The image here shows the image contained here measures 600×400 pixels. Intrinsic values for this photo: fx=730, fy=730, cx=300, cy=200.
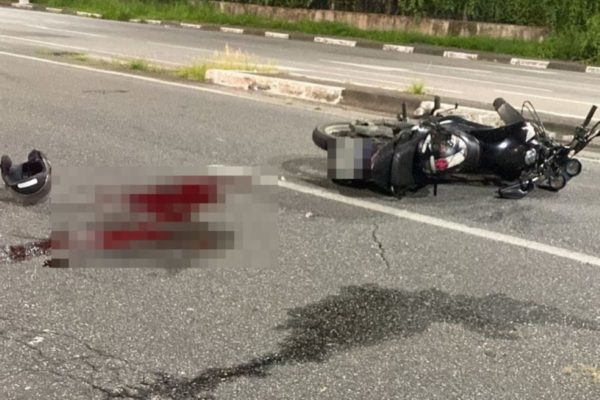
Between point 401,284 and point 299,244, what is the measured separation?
0.77 metres

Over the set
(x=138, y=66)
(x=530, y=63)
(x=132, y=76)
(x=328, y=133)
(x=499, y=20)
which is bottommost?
(x=328, y=133)

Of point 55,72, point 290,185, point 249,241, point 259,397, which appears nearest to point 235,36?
point 55,72

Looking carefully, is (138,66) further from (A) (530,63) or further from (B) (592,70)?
(B) (592,70)

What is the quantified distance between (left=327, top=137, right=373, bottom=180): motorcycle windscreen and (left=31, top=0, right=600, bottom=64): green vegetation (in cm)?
1492

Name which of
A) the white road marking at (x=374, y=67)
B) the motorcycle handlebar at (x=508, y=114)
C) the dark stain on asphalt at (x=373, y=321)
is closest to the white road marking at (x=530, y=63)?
the white road marking at (x=374, y=67)

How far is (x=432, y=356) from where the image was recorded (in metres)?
3.22

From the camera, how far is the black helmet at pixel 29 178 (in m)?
4.84

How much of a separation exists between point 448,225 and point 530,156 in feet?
2.85

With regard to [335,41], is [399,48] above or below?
below

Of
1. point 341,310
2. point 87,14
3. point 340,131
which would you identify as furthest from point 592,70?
point 87,14

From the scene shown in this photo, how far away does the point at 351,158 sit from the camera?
17.4ft

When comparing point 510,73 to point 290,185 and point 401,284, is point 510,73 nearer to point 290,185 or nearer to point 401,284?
point 290,185

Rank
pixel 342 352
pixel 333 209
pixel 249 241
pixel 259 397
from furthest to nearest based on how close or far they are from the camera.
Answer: pixel 333 209 < pixel 249 241 < pixel 342 352 < pixel 259 397

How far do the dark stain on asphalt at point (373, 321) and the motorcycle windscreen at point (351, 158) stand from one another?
5.02 feet
